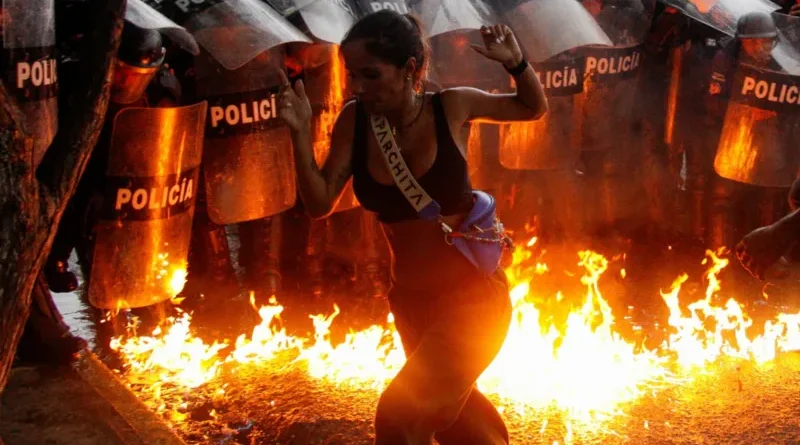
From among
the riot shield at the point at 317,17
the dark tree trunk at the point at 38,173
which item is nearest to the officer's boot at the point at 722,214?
the riot shield at the point at 317,17

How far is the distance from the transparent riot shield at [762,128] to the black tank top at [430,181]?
4372mm

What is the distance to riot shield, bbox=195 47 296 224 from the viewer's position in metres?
5.70

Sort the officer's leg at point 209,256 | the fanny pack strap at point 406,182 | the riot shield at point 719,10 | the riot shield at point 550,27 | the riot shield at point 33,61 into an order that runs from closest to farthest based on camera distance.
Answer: the fanny pack strap at point 406,182 → the riot shield at point 33,61 → the officer's leg at point 209,256 → the riot shield at point 550,27 → the riot shield at point 719,10

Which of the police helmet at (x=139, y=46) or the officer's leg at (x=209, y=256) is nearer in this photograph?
the police helmet at (x=139, y=46)

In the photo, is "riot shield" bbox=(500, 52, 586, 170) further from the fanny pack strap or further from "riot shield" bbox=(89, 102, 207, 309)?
the fanny pack strap

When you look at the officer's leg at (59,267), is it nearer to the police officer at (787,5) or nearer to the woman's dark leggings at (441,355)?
the woman's dark leggings at (441,355)

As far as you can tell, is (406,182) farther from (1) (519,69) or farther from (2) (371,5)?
(2) (371,5)

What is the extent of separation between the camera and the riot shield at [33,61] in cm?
412

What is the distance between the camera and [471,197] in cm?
361

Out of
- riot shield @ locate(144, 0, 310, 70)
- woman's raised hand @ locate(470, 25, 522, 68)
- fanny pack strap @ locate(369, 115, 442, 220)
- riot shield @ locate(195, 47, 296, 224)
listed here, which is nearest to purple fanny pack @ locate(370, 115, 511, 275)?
fanny pack strap @ locate(369, 115, 442, 220)

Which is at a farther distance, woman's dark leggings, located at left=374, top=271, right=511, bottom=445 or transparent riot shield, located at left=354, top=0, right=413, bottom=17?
transparent riot shield, located at left=354, top=0, right=413, bottom=17

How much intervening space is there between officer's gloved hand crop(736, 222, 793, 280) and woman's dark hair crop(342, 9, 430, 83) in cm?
176

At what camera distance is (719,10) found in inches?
302

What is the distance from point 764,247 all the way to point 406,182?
5.51 feet
